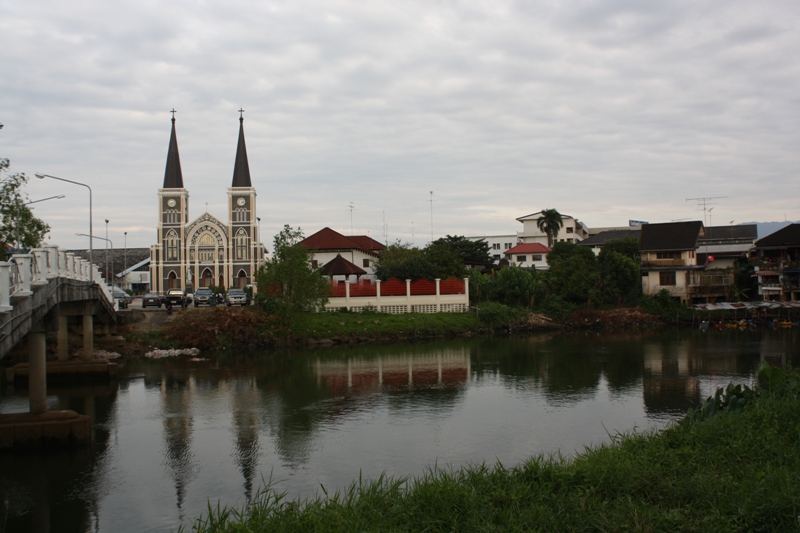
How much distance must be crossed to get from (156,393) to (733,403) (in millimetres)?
18862

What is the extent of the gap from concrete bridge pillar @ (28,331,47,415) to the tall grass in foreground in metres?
9.83

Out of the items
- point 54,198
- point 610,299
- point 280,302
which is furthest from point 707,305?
point 54,198

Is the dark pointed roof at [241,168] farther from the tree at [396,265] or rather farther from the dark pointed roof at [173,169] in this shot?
the tree at [396,265]

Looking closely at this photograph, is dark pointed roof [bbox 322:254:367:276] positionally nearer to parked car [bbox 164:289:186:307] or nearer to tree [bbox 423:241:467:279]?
tree [bbox 423:241:467:279]

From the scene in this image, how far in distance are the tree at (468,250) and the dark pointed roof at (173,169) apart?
99.7 feet

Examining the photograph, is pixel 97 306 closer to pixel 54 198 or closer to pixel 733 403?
pixel 54 198

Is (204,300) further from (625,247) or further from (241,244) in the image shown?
(625,247)

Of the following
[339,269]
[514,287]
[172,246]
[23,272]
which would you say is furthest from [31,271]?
[172,246]

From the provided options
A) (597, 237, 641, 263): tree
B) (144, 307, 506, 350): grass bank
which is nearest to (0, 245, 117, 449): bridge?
(144, 307, 506, 350): grass bank

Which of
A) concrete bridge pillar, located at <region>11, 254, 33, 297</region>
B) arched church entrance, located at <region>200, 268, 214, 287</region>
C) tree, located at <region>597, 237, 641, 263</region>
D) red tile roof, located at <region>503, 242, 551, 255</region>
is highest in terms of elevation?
red tile roof, located at <region>503, 242, 551, 255</region>

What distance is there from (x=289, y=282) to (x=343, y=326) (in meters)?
4.30

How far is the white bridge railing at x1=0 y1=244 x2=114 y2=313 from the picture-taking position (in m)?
12.5

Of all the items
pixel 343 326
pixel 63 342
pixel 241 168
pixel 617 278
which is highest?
Result: pixel 241 168

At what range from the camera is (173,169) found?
79250 millimetres
